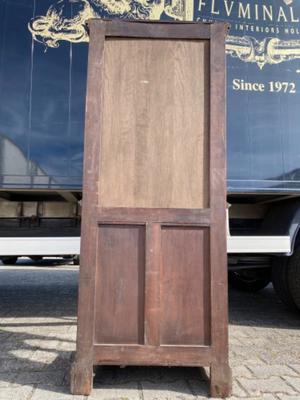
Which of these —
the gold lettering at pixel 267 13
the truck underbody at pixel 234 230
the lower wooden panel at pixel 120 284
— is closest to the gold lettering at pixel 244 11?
the gold lettering at pixel 267 13

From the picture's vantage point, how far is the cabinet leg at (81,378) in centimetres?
232

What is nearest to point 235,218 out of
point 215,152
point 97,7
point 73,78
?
point 215,152

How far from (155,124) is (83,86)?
1.25 meters

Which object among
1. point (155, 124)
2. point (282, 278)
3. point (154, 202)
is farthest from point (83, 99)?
point (282, 278)

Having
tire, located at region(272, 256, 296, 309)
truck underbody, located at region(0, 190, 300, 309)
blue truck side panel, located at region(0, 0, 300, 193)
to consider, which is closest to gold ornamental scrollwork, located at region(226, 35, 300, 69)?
blue truck side panel, located at region(0, 0, 300, 193)

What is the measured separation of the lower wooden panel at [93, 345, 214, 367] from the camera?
2.38m

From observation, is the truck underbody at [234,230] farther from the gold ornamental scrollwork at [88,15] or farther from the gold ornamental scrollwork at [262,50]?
the gold ornamental scrollwork at [88,15]

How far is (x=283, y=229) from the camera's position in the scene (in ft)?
12.5

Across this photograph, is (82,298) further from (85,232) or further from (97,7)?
(97,7)

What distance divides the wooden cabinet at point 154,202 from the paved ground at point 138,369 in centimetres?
18

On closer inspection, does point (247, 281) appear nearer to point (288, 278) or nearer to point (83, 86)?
point (288, 278)

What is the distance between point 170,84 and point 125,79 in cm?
30

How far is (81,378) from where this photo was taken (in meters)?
2.34

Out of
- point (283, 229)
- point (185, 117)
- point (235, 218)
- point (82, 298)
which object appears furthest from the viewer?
point (235, 218)
